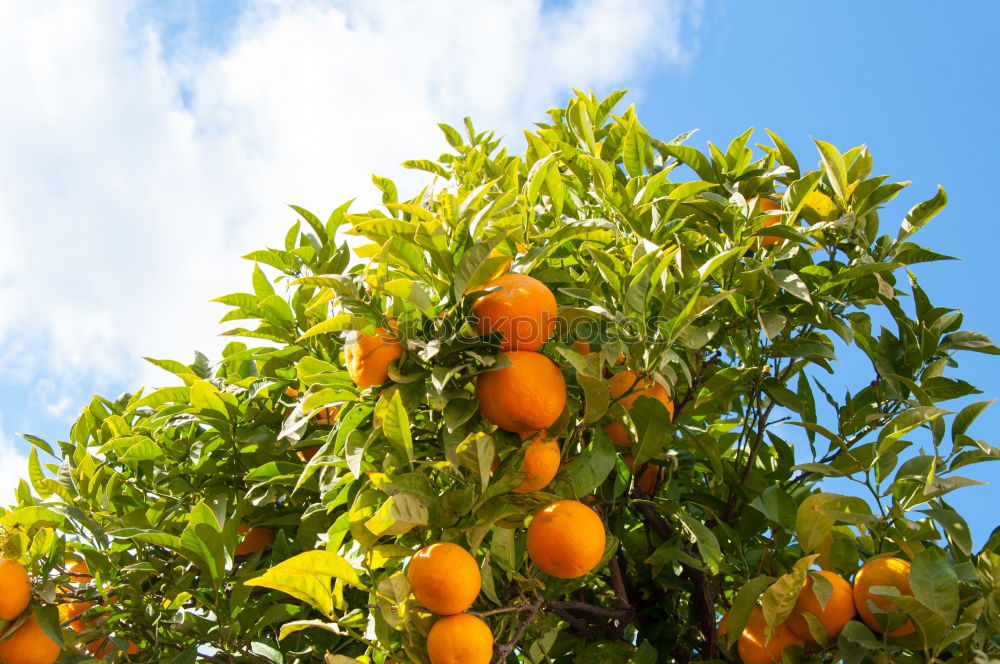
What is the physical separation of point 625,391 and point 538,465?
0.34m

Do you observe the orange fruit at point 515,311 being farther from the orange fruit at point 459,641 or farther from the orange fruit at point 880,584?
the orange fruit at point 880,584

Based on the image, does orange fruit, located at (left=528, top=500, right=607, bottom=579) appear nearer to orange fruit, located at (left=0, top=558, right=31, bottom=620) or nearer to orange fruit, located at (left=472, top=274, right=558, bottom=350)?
orange fruit, located at (left=472, top=274, right=558, bottom=350)

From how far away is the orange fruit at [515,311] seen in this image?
1.48m

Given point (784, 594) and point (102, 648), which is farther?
point (102, 648)

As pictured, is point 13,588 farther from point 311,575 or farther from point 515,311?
point 515,311

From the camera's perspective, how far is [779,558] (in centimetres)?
205

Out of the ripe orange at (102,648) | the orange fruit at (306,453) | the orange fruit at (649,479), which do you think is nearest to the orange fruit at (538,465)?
the orange fruit at (649,479)

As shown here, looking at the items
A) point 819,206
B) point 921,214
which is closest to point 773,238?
point 819,206

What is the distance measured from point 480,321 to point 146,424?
1.14 m

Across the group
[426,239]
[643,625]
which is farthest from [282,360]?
[643,625]

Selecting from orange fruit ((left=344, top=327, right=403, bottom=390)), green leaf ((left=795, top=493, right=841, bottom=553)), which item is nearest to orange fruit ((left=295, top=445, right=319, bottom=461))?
orange fruit ((left=344, top=327, right=403, bottom=390))

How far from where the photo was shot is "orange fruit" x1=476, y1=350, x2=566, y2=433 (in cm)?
145

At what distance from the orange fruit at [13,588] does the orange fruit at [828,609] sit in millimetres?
1686

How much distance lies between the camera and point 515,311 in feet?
4.86
